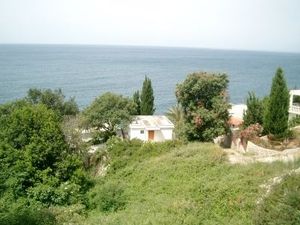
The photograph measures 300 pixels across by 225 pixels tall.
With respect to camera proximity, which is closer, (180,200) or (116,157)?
(180,200)

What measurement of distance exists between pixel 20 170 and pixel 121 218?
23.2ft

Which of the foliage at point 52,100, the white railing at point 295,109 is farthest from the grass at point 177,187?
the white railing at point 295,109

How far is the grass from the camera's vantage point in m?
16.2

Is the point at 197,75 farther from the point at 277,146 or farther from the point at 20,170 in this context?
the point at 20,170

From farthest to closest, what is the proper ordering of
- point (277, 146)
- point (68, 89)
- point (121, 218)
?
point (68, 89), point (277, 146), point (121, 218)

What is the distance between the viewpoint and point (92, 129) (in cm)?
3594

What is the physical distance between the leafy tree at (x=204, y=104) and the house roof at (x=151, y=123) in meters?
5.26

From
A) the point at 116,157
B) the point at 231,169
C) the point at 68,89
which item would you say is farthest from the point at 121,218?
the point at 68,89

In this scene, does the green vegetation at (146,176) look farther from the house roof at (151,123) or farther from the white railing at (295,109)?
the white railing at (295,109)

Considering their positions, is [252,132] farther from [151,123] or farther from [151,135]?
[151,123]

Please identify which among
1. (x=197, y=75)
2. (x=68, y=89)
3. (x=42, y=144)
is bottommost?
(x=68, y=89)

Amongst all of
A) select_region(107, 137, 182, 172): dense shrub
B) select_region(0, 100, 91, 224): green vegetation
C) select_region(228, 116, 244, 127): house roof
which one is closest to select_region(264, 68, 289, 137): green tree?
select_region(107, 137, 182, 172): dense shrub

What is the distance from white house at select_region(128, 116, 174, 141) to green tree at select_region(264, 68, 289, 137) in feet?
34.9

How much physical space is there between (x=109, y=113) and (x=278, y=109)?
47.7 ft
